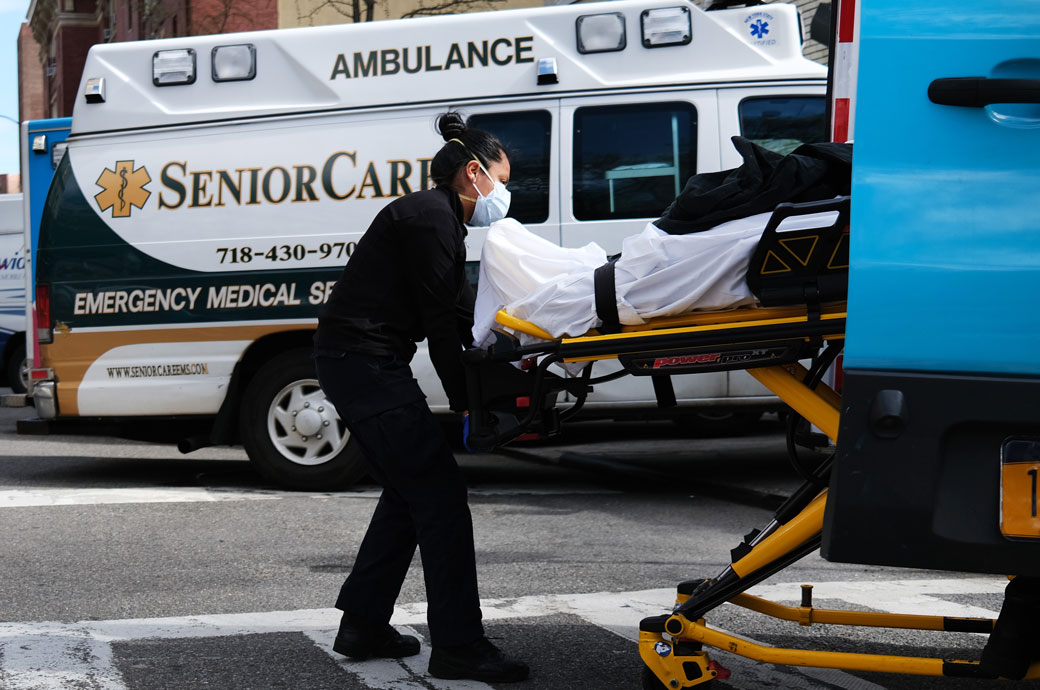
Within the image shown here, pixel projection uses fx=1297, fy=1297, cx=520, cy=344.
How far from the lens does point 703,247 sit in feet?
11.2

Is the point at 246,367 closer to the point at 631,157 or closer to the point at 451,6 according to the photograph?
the point at 631,157

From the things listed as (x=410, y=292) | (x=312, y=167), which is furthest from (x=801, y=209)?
(x=312, y=167)

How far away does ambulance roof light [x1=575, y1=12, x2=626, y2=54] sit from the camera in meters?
7.71

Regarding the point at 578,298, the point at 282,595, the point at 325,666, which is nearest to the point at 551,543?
the point at 282,595

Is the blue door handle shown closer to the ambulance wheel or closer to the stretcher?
the stretcher

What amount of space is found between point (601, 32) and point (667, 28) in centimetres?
39

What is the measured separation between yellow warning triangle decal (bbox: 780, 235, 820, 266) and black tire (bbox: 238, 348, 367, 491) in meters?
4.80

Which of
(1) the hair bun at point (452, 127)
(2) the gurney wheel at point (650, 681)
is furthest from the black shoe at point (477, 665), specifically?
(1) the hair bun at point (452, 127)

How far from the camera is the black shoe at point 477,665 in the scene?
3.90 meters

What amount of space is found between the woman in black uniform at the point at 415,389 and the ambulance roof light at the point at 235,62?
13.2 ft

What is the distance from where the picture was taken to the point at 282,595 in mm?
5164

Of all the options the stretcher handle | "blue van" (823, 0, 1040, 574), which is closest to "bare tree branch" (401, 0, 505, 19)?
the stretcher handle

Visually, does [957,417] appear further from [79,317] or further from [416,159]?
[79,317]

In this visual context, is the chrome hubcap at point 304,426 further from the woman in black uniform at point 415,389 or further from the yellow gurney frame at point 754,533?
the yellow gurney frame at point 754,533
